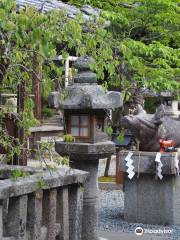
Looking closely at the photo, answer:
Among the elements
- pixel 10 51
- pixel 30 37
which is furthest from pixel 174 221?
pixel 30 37

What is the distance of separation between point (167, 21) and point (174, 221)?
29.4 feet

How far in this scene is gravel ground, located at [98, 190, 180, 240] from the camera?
7571mm

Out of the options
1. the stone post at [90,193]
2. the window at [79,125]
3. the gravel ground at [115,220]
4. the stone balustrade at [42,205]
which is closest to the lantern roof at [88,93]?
the window at [79,125]

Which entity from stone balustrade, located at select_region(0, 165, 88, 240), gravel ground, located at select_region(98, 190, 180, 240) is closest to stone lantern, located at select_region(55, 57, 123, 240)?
stone balustrade, located at select_region(0, 165, 88, 240)

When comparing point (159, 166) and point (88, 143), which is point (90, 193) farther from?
point (159, 166)

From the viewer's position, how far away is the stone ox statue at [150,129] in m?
8.17

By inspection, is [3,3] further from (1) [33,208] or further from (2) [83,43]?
(1) [33,208]

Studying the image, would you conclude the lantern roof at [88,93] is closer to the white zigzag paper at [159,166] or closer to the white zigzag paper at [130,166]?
the white zigzag paper at [159,166]

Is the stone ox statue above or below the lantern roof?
below

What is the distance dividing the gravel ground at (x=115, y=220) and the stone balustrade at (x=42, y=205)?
2.34m

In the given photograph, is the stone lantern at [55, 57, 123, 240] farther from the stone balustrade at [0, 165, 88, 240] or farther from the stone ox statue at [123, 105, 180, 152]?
the stone ox statue at [123, 105, 180, 152]

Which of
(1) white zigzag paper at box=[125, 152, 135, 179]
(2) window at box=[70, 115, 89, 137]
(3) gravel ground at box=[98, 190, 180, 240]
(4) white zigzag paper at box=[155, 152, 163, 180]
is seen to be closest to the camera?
(2) window at box=[70, 115, 89, 137]

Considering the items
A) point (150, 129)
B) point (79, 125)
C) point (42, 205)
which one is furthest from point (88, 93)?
point (150, 129)

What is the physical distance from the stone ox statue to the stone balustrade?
3175mm
